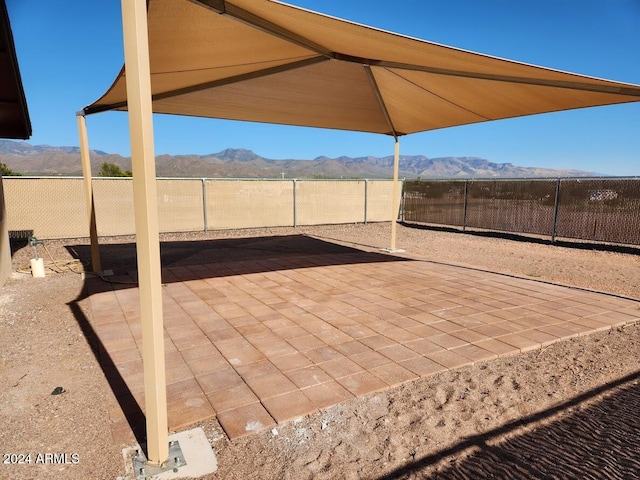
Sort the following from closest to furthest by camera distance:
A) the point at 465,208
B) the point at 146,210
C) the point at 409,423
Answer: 1. the point at 146,210
2. the point at 409,423
3. the point at 465,208

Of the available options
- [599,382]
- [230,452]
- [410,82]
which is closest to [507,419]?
[599,382]

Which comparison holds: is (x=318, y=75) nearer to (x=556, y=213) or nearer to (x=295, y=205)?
(x=295, y=205)

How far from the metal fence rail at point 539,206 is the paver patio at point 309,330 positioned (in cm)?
533

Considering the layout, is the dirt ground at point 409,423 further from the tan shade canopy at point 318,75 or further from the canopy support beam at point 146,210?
the tan shade canopy at point 318,75

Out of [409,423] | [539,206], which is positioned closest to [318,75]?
[409,423]

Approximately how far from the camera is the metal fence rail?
902cm

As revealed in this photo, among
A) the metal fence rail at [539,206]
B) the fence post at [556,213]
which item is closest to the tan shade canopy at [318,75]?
the fence post at [556,213]

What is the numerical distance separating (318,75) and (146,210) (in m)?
4.04

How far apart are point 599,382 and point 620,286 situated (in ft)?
13.0

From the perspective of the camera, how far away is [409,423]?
2281mm

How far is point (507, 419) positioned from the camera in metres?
2.32

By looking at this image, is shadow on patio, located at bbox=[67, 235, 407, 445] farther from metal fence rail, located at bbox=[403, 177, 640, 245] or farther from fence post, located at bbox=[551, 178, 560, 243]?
metal fence rail, located at bbox=[403, 177, 640, 245]

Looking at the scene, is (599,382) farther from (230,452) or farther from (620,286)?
(620,286)

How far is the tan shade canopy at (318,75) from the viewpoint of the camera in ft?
10.4
